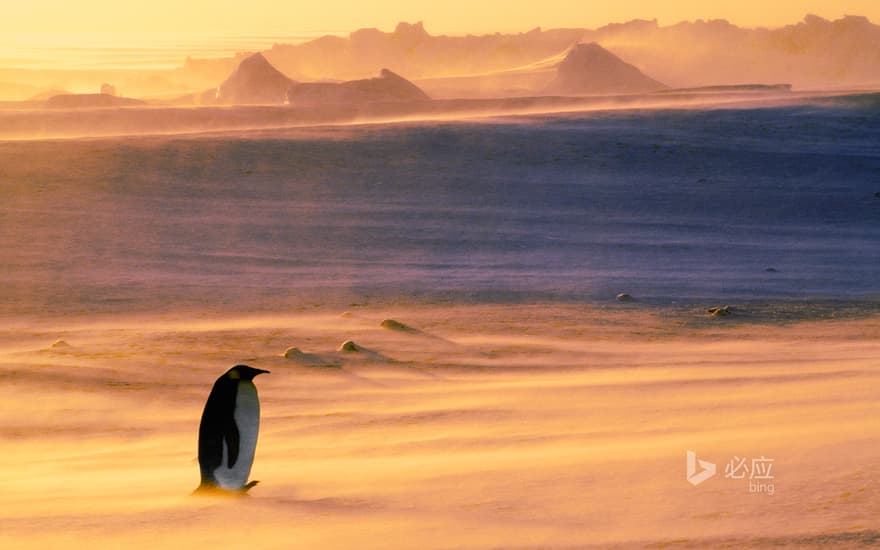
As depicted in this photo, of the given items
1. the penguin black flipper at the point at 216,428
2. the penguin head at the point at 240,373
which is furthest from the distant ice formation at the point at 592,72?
the penguin black flipper at the point at 216,428

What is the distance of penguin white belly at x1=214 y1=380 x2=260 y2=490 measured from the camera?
5.40 m

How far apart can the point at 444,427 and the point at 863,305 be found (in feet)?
25.9

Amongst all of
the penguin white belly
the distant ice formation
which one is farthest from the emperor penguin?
the distant ice formation

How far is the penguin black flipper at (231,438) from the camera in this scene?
17.8 ft

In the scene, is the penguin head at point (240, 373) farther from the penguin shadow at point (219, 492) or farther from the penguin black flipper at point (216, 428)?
the penguin shadow at point (219, 492)

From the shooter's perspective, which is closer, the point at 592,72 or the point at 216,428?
the point at 216,428


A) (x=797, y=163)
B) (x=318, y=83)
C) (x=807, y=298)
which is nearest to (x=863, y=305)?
(x=807, y=298)

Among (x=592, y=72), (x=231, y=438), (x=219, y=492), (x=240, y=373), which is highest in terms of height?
(x=592, y=72)

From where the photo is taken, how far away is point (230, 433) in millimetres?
5465

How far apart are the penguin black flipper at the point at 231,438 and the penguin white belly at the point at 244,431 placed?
0.04 ft

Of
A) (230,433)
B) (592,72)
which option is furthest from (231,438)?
(592,72)

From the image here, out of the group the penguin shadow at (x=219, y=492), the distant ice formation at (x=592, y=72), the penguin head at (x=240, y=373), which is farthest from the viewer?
the distant ice formation at (x=592, y=72)

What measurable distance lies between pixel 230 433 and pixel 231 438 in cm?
2

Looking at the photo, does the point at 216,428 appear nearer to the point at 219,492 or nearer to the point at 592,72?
the point at 219,492
